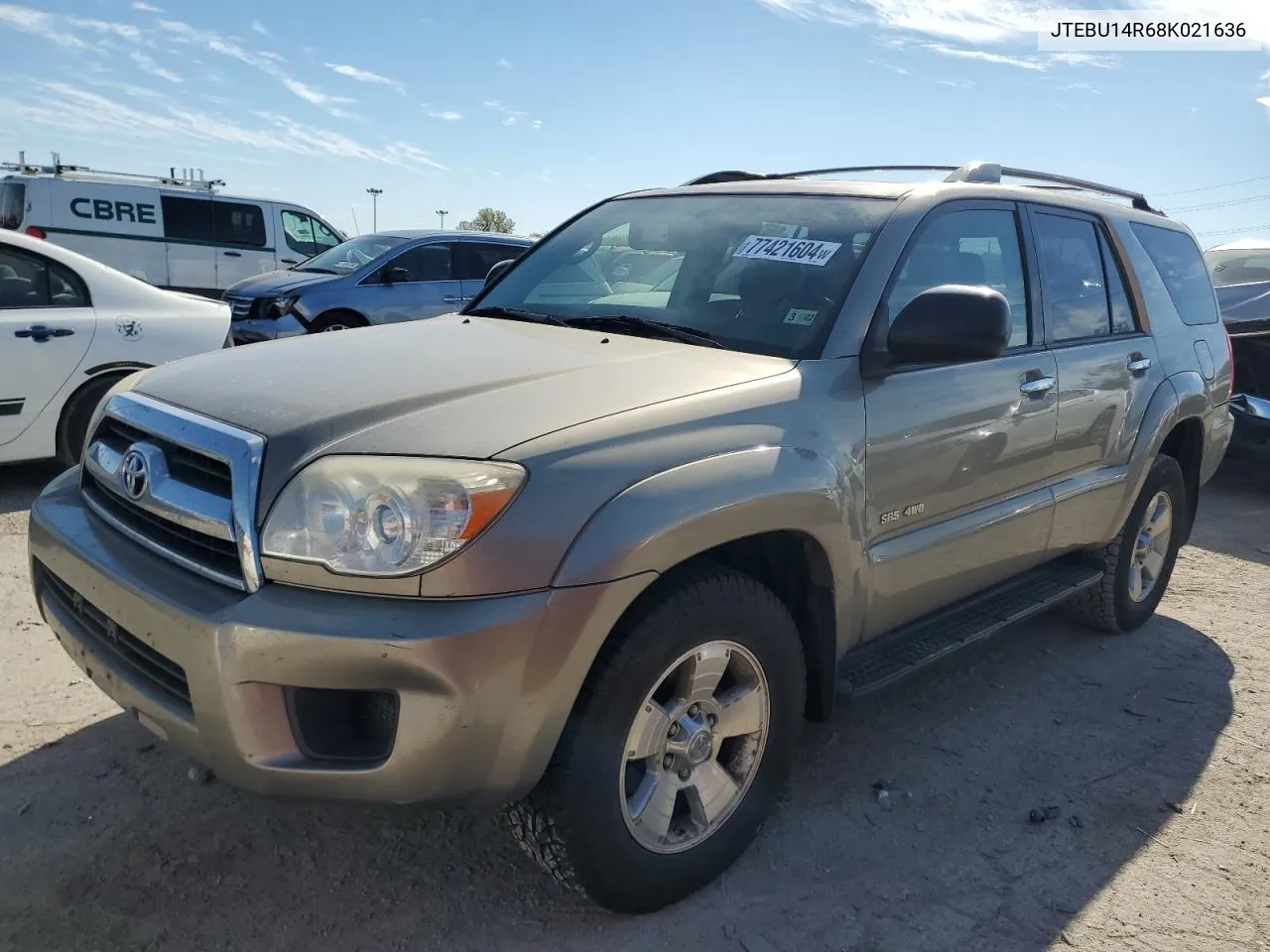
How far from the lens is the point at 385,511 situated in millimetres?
2002

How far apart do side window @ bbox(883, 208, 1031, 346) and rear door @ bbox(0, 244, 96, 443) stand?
15.4 feet

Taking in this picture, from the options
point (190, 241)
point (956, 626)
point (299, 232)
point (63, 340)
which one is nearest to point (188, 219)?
point (190, 241)

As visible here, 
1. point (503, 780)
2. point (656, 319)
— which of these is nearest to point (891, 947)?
point (503, 780)

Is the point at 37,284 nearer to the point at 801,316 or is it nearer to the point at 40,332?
the point at 40,332

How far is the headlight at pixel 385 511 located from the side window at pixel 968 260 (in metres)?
1.47

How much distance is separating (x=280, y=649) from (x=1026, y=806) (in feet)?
7.67

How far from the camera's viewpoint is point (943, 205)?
3.19 m

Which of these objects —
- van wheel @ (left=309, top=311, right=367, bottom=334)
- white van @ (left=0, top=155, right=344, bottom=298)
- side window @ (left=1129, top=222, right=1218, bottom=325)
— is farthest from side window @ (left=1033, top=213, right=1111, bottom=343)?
white van @ (left=0, top=155, right=344, bottom=298)

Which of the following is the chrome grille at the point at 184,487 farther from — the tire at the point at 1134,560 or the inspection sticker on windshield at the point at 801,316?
the tire at the point at 1134,560

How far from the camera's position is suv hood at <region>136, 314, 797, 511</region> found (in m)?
2.11

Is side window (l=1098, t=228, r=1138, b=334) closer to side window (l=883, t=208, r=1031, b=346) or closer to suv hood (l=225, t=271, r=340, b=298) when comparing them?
side window (l=883, t=208, r=1031, b=346)

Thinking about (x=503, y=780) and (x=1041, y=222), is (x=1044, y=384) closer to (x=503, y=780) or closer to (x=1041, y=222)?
(x=1041, y=222)

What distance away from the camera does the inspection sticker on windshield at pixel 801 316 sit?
2.81 m

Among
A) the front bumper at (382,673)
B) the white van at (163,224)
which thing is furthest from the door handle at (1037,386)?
the white van at (163,224)
